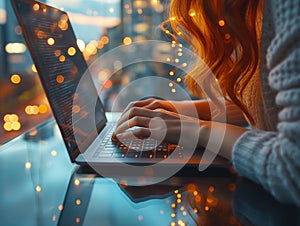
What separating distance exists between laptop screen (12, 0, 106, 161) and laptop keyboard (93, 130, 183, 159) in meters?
0.05

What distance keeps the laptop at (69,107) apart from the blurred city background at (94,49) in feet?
1.21

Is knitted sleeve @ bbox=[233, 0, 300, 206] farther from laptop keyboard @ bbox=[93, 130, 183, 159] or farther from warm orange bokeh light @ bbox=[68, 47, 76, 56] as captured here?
warm orange bokeh light @ bbox=[68, 47, 76, 56]

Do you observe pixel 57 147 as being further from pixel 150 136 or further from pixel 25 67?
pixel 25 67

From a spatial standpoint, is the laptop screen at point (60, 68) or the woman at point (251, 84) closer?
the woman at point (251, 84)

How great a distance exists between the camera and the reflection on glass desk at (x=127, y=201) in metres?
0.41

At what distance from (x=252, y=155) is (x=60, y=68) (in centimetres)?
46

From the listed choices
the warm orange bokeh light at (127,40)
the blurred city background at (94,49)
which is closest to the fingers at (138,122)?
the blurred city background at (94,49)

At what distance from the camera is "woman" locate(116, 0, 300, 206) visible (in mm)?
426

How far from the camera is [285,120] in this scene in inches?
17.4

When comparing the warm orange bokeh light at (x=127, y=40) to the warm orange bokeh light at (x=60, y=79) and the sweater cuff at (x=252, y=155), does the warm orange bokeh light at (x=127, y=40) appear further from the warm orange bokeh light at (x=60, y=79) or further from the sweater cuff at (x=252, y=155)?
the sweater cuff at (x=252, y=155)

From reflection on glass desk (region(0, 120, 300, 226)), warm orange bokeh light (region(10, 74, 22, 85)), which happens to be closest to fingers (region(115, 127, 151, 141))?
reflection on glass desk (region(0, 120, 300, 226))

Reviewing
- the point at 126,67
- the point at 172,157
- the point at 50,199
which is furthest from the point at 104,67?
the point at 50,199

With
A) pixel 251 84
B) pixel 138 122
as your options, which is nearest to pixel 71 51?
pixel 138 122

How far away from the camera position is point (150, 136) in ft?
2.28
